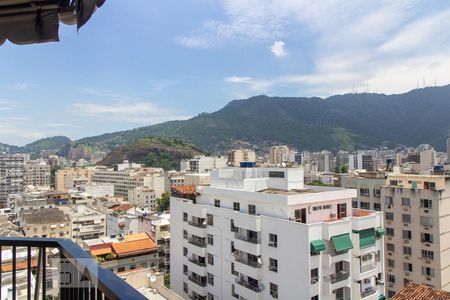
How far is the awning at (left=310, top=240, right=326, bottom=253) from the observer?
927 centimetres

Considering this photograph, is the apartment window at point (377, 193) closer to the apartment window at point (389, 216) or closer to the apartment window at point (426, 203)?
the apartment window at point (389, 216)

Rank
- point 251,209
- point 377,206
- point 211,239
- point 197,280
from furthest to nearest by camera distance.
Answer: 1. point 377,206
2. point 197,280
3. point 211,239
4. point 251,209

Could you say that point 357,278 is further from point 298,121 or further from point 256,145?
point 298,121

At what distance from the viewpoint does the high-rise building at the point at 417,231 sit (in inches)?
587

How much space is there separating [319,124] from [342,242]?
14161cm

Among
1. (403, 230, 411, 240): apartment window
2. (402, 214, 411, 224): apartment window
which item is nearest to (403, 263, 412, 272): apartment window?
(403, 230, 411, 240): apartment window

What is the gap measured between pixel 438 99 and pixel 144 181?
4903 inches

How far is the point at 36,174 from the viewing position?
65875 mm

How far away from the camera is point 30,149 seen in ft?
508

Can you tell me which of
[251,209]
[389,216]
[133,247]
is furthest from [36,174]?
[389,216]

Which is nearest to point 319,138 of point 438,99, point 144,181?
point 438,99

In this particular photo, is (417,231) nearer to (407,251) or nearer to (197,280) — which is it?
(407,251)

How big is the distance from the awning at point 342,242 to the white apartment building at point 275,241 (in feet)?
0.09

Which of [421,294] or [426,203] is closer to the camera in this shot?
[421,294]
